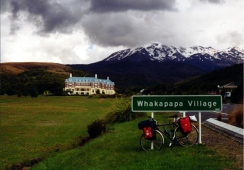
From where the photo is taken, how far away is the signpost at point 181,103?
930cm

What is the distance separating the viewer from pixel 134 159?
827 cm

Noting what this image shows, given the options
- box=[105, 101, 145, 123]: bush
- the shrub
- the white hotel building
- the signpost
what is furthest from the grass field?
the white hotel building

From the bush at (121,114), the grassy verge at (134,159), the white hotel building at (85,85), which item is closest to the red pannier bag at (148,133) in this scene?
the grassy verge at (134,159)

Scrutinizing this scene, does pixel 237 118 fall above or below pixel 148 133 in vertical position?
above

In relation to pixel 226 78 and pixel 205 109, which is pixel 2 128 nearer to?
pixel 205 109

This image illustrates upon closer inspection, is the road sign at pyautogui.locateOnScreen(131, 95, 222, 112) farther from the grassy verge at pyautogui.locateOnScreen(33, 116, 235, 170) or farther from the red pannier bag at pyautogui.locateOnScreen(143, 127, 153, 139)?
the grassy verge at pyautogui.locateOnScreen(33, 116, 235, 170)

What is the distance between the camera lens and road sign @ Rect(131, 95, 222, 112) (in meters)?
9.30

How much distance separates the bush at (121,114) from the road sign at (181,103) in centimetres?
911

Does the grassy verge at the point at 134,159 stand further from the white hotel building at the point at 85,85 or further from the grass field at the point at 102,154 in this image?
the white hotel building at the point at 85,85

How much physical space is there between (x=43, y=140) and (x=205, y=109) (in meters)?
6.67

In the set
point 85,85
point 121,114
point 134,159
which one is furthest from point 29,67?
point 134,159

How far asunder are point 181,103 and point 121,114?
9402mm

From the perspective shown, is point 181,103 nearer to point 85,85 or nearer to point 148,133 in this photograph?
point 148,133

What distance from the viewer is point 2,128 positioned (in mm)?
17703
